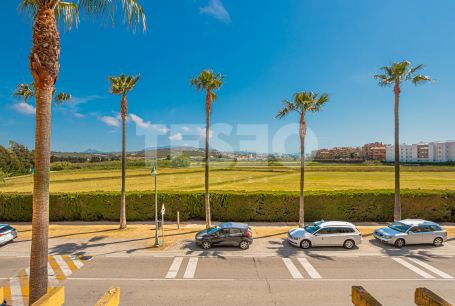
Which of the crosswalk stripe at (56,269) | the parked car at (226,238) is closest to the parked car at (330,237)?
the parked car at (226,238)

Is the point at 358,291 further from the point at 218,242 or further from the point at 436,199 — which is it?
the point at 436,199

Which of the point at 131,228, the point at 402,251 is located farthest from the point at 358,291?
the point at 131,228

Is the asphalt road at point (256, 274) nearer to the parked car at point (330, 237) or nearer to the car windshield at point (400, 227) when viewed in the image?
the parked car at point (330, 237)

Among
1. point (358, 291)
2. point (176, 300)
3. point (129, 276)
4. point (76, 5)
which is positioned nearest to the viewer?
point (358, 291)

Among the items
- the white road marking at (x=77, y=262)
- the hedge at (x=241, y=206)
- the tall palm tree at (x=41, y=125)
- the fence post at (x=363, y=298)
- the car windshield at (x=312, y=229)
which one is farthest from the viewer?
the hedge at (x=241, y=206)

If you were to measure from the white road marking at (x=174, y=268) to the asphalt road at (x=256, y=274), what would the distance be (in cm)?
5

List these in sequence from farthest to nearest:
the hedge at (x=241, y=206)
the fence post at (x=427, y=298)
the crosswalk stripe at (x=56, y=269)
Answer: the hedge at (x=241, y=206) → the crosswalk stripe at (x=56, y=269) → the fence post at (x=427, y=298)

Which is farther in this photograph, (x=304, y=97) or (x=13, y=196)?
(x=13, y=196)

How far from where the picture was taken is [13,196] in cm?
2327

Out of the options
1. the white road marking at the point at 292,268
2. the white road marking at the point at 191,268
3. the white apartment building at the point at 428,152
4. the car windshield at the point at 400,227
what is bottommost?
the white road marking at the point at 191,268

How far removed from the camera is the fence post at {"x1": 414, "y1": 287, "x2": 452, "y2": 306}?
2650 mm

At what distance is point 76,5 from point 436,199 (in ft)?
93.0

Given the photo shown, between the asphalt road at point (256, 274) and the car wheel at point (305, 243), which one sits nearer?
the asphalt road at point (256, 274)

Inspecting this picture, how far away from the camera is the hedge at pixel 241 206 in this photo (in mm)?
22891
